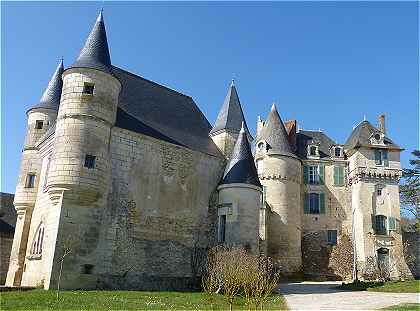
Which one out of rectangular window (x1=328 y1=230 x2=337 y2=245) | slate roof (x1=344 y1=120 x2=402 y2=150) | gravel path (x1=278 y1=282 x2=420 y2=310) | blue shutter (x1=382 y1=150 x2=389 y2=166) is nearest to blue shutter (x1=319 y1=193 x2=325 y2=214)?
rectangular window (x1=328 y1=230 x2=337 y2=245)

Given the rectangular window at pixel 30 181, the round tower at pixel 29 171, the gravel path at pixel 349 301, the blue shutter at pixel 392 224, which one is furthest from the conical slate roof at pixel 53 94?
the blue shutter at pixel 392 224

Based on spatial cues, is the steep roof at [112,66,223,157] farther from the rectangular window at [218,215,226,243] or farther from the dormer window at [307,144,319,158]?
the dormer window at [307,144,319,158]

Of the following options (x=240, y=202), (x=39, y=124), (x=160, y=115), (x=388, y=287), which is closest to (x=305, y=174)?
(x=240, y=202)

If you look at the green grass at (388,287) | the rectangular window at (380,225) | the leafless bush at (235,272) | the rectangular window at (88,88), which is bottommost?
the green grass at (388,287)

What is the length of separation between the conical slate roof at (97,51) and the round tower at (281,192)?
15.7 metres

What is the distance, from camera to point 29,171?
22.5 m

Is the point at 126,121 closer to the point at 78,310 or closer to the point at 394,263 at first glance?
the point at 78,310

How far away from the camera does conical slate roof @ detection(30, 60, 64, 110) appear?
Result: 23703mm

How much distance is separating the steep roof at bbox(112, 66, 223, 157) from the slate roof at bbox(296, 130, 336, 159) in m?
11.2

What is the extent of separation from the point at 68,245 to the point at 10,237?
15431 millimetres

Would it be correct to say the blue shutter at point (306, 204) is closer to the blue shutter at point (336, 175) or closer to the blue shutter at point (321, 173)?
the blue shutter at point (321, 173)

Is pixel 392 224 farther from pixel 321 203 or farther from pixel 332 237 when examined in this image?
pixel 321 203

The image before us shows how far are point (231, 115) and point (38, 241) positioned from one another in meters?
13.4

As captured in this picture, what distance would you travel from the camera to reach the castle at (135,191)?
17.7 meters
